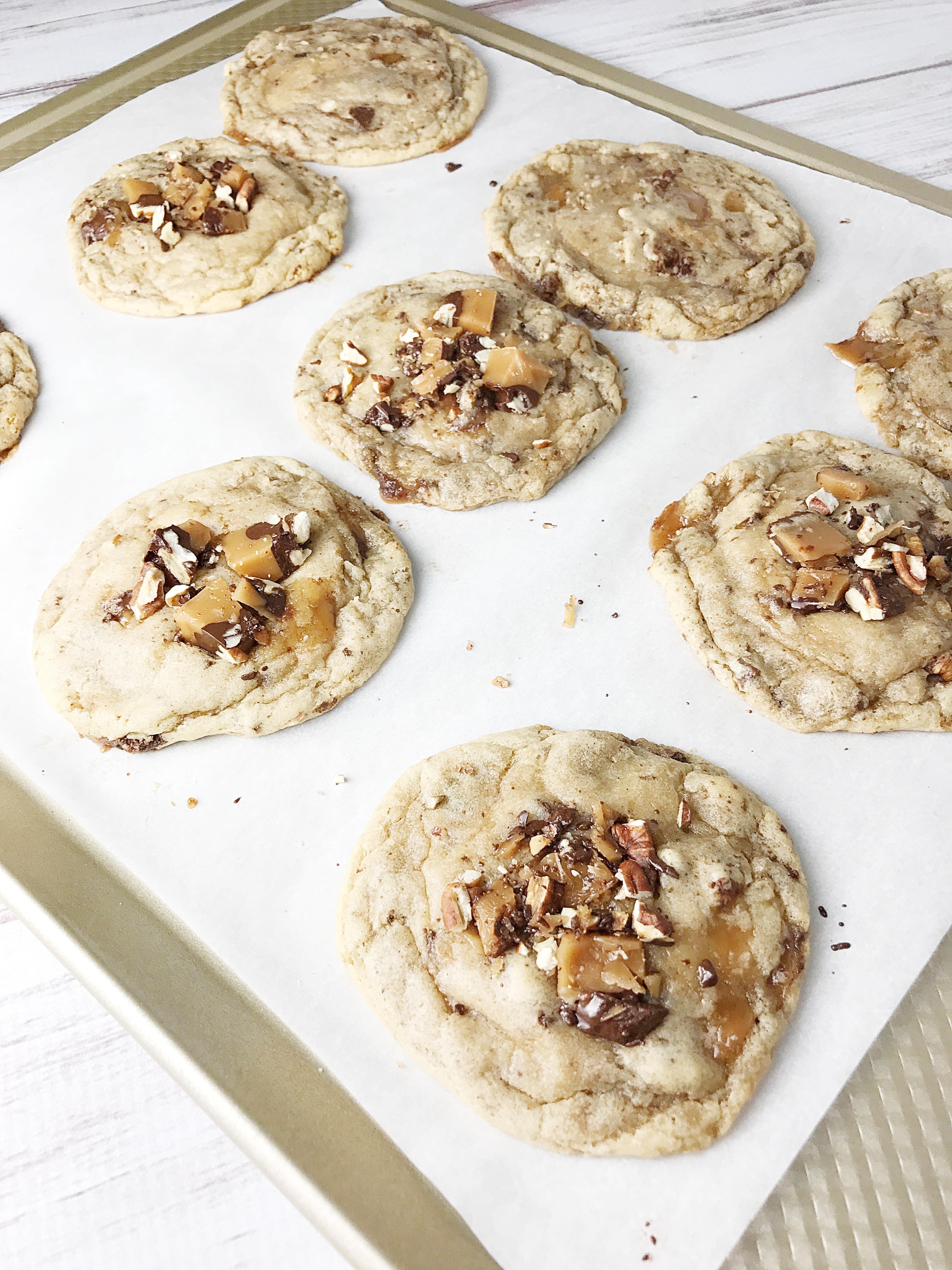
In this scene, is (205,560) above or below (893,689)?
above

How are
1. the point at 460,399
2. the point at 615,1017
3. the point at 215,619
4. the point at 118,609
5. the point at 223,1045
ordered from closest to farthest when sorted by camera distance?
the point at 615,1017, the point at 223,1045, the point at 215,619, the point at 118,609, the point at 460,399

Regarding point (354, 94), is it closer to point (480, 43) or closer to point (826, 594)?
point (480, 43)

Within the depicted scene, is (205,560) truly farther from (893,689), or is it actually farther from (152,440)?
(893,689)

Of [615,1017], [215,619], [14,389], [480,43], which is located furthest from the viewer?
[480,43]

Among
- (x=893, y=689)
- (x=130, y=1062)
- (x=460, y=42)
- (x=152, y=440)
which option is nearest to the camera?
(x=130, y=1062)

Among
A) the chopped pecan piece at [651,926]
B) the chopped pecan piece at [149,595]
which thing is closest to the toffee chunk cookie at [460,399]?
the chopped pecan piece at [149,595]

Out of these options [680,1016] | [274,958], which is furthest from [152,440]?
[680,1016]

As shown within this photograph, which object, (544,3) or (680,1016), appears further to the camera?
(544,3)

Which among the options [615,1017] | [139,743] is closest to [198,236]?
[139,743]

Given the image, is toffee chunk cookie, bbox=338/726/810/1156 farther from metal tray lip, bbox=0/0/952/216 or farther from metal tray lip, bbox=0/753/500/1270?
metal tray lip, bbox=0/0/952/216
